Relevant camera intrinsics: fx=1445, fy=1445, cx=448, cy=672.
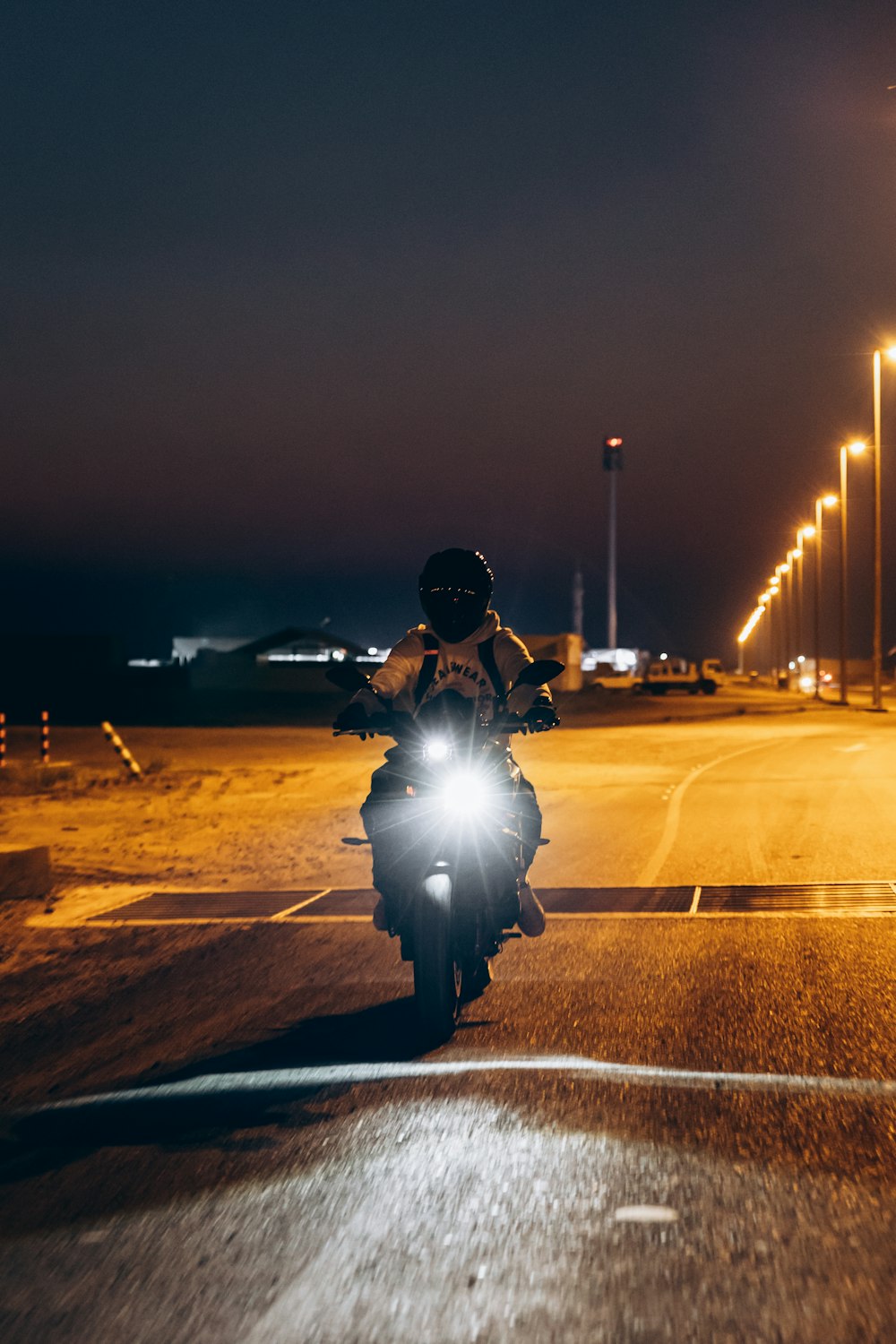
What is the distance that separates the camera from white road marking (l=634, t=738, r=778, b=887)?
39.2 ft

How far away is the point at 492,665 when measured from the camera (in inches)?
280

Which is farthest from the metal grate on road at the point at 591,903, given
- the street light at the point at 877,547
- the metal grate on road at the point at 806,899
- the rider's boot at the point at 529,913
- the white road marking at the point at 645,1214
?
the street light at the point at 877,547

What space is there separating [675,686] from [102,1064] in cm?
8326

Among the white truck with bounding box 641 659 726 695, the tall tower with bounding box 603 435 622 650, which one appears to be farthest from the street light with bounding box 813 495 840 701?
the tall tower with bounding box 603 435 622 650

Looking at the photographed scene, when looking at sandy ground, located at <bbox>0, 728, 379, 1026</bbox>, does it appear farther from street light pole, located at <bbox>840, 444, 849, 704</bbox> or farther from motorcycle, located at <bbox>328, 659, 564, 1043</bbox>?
street light pole, located at <bbox>840, 444, 849, 704</bbox>

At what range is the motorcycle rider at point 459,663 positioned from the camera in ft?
22.7

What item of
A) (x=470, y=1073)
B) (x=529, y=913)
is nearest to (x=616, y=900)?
(x=529, y=913)

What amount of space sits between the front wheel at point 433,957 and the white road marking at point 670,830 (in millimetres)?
5211

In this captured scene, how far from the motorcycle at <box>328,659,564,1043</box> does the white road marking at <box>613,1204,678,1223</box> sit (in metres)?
2.11

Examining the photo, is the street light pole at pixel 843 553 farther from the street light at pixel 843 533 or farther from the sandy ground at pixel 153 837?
the sandy ground at pixel 153 837

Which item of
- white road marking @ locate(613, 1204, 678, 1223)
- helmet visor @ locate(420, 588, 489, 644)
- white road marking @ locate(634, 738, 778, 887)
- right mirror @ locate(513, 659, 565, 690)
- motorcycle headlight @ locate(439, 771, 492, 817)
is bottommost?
white road marking @ locate(634, 738, 778, 887)

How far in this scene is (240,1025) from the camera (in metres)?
7.04

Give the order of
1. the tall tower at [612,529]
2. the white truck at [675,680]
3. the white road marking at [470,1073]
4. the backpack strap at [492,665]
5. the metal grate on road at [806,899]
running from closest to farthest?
1. the white road marking at [470,1073]
2. the backpack strap at [492,665]
3. the metal grate on road at [806,899]
4. the white truck at [675,680]
5. the tall tower at [612,529]

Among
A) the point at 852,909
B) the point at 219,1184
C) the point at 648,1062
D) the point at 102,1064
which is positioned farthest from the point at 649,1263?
the point at 852,909
